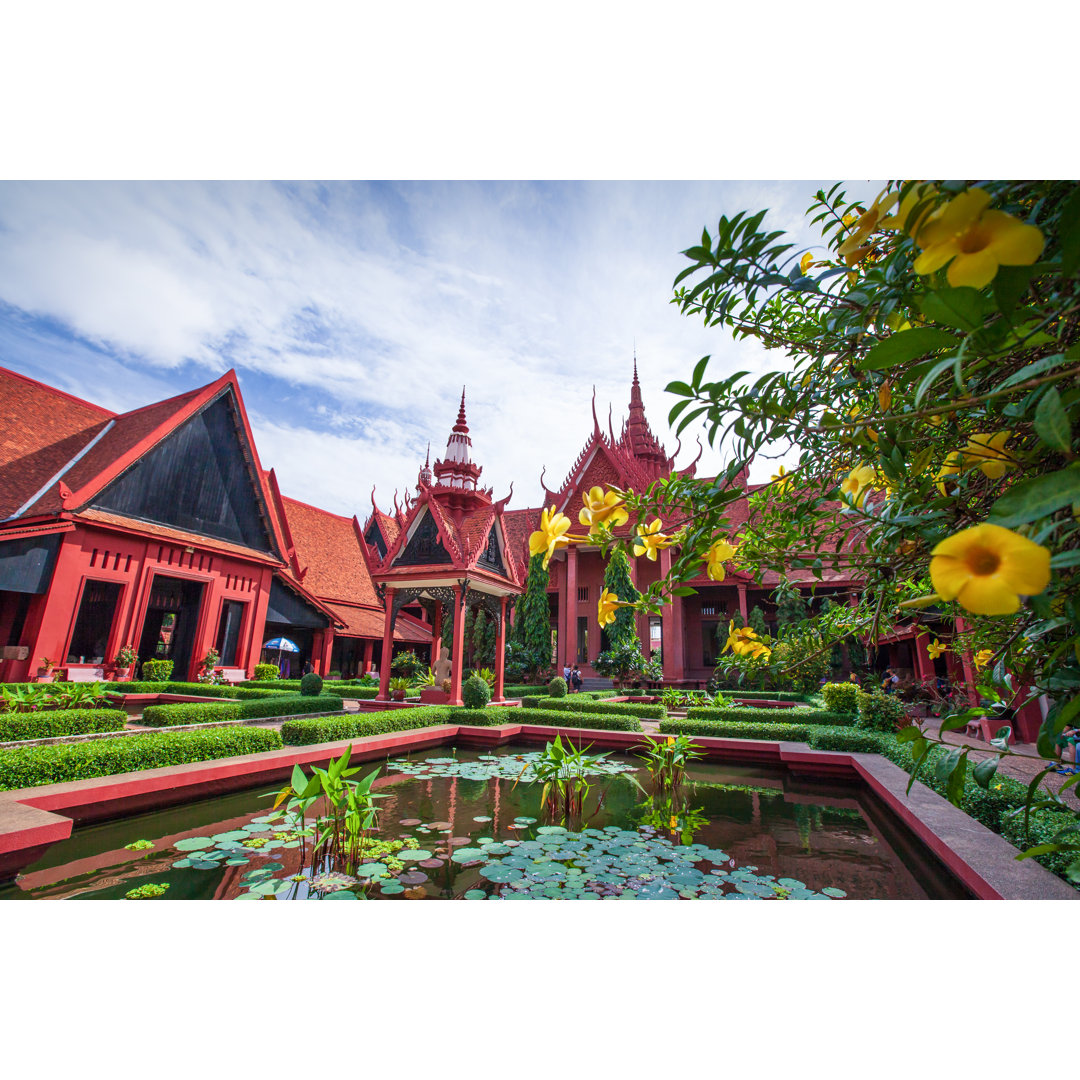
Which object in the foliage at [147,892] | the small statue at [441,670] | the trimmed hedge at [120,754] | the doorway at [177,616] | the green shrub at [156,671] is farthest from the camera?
the doorway at [177,616]

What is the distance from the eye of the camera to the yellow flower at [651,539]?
136 cm

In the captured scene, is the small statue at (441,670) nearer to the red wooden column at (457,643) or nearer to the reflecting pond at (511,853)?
the red wooden column at (457,643)

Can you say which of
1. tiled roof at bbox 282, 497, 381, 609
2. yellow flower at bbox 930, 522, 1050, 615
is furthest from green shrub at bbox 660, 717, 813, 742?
tiled roof at bbox 282, 497, 381, 609

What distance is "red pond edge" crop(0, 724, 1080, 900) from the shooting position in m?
3.23

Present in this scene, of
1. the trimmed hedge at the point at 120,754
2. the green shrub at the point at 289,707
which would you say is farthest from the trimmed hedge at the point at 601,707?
the trimmed hedge at the point at 120,754

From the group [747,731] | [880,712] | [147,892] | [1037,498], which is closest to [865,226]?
[1037,498]

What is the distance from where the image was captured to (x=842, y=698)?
11375mm

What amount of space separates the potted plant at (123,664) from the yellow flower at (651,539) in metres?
14.4

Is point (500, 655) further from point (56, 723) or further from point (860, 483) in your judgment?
point (860, 483)

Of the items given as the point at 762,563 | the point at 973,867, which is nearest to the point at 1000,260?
the point at 762,563

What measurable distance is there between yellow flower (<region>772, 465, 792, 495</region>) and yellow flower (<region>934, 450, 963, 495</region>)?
0.38 m

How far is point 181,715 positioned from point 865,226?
393 inches

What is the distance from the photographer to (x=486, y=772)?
7.20m

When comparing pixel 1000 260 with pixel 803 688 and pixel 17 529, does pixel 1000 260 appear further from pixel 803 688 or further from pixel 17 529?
pixel 803 688
